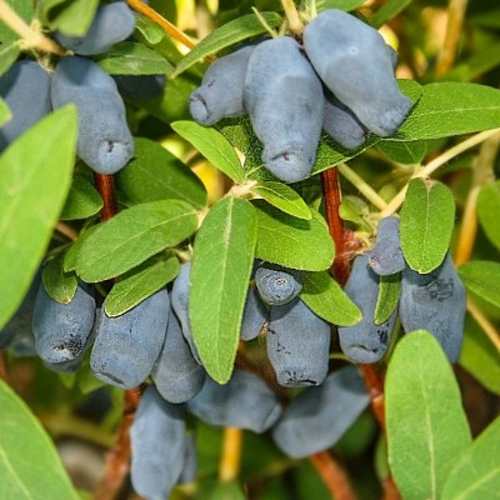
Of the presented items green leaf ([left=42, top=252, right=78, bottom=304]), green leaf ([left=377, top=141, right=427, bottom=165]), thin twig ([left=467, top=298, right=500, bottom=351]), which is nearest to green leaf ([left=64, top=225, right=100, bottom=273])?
green leaf ([left=42, top=252, right=78, bottom=304])

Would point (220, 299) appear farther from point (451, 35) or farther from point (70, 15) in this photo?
point (451, 35)

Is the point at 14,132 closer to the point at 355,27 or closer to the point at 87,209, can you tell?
the point at 87,209

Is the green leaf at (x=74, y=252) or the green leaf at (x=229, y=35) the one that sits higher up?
the green leaf at (x=229, y=35)

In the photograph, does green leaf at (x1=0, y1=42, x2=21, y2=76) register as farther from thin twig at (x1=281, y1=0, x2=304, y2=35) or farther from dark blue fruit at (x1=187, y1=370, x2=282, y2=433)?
dark blue fruit at (x1=187, y1=370, x2=282, y2=433)

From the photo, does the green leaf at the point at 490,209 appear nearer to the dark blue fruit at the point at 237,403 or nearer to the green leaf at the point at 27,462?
the dark blue fruit at the point at 237,403

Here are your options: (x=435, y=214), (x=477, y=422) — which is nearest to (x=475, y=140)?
(x=435, y=214)

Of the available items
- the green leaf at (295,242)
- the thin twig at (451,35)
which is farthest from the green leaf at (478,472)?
the thin twig at (451,35)

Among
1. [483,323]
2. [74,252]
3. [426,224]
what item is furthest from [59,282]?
[483,323]
